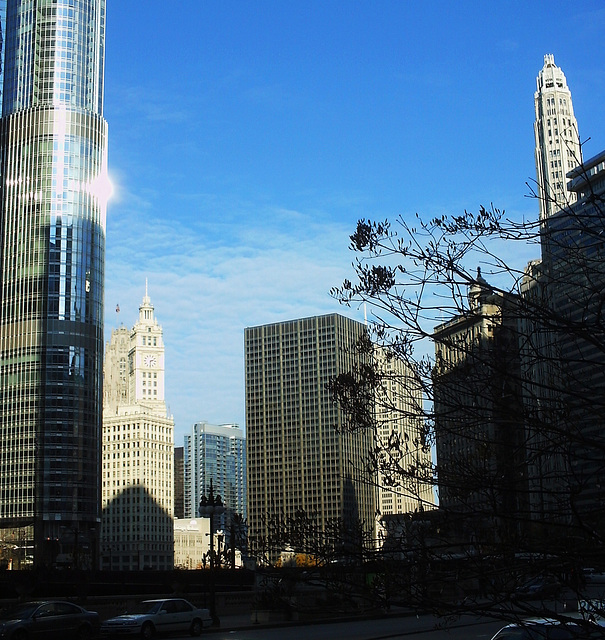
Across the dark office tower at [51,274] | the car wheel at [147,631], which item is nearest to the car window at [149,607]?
the car wheel at [147,631]

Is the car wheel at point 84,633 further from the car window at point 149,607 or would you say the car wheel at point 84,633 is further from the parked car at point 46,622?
the car window at point 149,607

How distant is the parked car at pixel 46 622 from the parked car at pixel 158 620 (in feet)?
2.74

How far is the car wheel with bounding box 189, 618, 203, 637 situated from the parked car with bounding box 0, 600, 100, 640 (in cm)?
377

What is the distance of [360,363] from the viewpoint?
970cm

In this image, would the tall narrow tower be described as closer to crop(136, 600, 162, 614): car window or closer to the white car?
crop(136, 600, 162, 614): car window

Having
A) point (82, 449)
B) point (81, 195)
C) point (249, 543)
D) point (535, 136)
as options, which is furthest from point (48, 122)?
point (249, 543)

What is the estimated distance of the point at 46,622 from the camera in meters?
29.4

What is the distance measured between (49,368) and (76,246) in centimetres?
1930

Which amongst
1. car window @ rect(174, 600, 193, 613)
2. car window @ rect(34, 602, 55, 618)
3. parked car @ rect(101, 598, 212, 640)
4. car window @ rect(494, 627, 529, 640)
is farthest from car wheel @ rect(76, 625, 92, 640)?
car window @ rect(494, 627, 529, 640)

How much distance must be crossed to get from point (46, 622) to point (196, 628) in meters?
6.25

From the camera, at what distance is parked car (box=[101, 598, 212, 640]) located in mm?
31094

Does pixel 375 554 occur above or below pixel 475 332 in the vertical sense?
below

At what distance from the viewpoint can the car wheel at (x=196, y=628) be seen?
33.3 metres

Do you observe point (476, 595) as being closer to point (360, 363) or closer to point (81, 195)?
point (360, 363)
